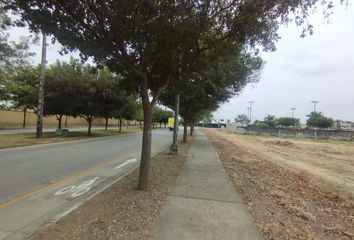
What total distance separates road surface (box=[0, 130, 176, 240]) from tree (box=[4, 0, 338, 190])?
193 cm

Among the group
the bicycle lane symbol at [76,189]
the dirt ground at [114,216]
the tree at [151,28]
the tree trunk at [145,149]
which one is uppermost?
the tree at [151,28]

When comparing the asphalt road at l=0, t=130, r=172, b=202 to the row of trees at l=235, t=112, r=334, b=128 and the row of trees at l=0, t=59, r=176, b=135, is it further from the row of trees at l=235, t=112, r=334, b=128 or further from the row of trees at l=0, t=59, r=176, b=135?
the row of trees at l=235, t=112, r=334, b=128

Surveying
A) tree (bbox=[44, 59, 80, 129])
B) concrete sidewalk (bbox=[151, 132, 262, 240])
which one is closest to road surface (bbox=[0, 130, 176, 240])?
concrete sidewalk (bbox=[151, 132, 262, 240])

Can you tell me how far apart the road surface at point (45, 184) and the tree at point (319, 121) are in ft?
396

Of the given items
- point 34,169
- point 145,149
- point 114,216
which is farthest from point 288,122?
point 114,216

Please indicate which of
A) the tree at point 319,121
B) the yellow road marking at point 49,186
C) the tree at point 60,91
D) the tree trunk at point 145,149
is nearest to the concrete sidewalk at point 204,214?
the tree trunk at point 145,149

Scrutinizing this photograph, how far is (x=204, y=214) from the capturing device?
22.8 ft

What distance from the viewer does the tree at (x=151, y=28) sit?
7.63m

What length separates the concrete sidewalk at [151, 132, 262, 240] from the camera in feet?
19.1

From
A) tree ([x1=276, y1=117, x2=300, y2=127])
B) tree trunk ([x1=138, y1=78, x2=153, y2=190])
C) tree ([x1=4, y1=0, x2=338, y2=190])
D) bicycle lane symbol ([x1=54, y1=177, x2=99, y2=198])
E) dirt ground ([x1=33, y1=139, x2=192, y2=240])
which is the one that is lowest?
bicycle lane symbol ([x1=54, y1=177, x2=99, y2=198])

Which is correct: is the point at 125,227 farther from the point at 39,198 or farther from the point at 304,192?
the point at 304,192

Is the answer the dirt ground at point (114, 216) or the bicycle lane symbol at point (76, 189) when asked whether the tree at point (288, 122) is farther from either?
the dirt ground at point (114, 216)

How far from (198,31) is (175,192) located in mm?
3604

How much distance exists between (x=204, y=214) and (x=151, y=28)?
12.4 feet
